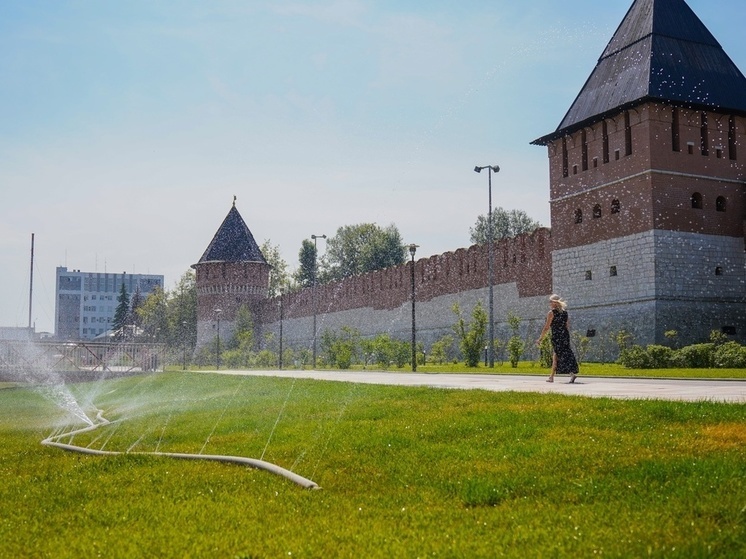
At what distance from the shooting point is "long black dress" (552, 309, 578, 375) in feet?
45.2

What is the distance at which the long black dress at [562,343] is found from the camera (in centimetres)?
1376

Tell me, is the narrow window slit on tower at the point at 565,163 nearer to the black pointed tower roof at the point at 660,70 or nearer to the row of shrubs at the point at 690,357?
the black pointed tower roof at the point at 660,70

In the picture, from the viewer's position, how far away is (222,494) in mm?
5012

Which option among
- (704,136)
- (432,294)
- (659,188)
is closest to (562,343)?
(659,188)

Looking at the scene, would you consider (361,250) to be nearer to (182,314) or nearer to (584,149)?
(182,314)

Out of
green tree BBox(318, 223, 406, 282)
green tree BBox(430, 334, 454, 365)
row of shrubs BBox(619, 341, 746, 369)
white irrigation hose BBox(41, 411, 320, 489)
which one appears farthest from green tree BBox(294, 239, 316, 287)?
white irrigation hose BBox(41, 411, 320, 489)

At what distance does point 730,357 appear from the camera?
21.6m

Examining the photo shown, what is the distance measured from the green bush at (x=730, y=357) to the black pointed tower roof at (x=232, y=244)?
132ft

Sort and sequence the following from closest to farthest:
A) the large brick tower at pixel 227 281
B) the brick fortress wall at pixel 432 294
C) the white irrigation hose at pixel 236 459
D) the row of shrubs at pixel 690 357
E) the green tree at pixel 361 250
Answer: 1. the white irrigation hose at pixel 236 459
2. the row of shrubs at pixel 690 357
3. the brick fortress wall at pixel 432 294
4. the large brick tower at pixel 227 281
5. the green tree at pixel 361 250

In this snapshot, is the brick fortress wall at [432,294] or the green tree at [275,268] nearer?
the brick fortress wall at [432,294]

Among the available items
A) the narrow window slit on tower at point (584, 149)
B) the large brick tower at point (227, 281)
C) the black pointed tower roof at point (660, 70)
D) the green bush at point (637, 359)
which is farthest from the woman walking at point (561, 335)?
the large brick tower at point (227, 281)

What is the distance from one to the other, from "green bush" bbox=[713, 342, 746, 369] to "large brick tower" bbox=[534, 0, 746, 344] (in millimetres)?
3353

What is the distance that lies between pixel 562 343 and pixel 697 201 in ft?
51.2

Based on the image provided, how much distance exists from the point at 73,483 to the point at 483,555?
3.31m
